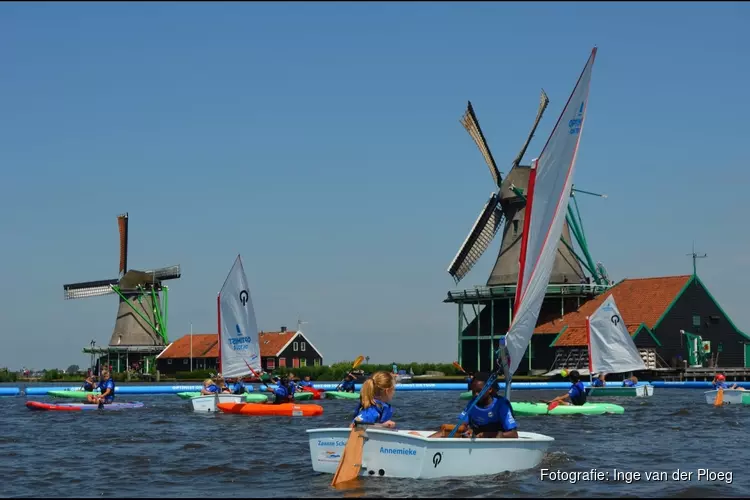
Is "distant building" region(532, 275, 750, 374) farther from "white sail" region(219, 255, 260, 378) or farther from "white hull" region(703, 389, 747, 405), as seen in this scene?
"white sail" region(219, 255, 260, 378)

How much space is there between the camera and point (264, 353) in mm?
86938

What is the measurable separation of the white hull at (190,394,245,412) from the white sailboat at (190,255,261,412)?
534 centimetres

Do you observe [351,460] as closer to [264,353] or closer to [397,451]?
[397,451]

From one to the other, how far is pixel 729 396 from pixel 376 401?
2511cm

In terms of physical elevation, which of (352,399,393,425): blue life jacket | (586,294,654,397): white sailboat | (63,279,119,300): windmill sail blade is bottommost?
(352,399,393,425): blue life jacket

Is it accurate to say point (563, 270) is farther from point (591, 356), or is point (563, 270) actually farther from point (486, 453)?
point (486, 453)

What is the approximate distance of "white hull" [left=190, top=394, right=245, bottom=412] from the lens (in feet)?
112

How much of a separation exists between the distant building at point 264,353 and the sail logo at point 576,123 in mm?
69961

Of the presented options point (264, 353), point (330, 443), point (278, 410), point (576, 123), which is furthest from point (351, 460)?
point (264, 353)

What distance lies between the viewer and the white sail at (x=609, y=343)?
4691 centimetres

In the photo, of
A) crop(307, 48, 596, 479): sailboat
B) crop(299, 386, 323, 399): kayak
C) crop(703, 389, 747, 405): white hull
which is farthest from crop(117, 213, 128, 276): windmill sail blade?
crop(307, 48, 596, 479): sailboat

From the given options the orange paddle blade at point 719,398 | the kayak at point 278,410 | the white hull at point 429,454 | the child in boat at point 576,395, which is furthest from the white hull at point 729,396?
the white hull at point 429,454

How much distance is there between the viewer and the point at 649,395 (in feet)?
148

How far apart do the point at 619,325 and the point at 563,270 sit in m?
20.0
